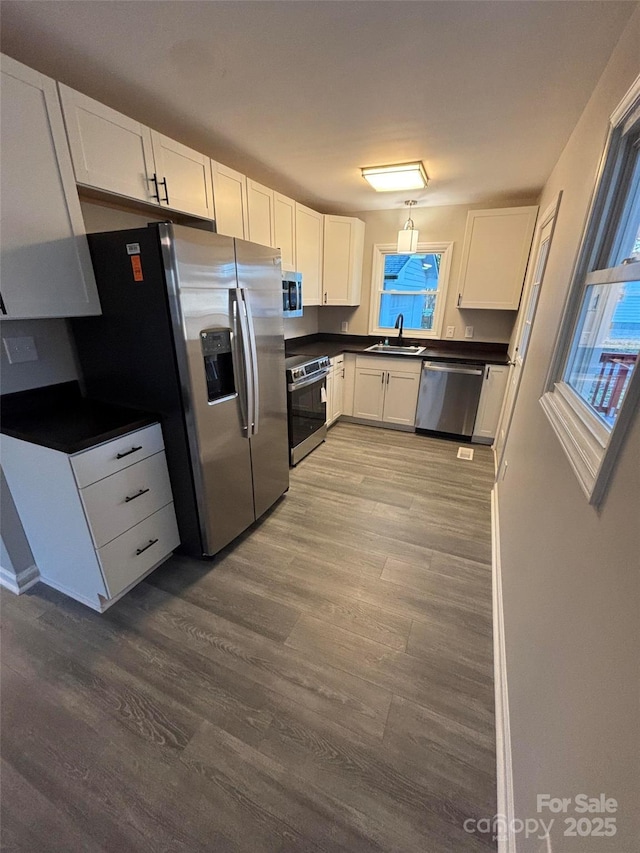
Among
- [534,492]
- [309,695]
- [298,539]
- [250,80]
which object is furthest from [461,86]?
[309,695]

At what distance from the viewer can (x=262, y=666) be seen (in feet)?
4.98

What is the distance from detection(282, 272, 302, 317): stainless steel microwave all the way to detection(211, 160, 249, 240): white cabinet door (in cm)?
55

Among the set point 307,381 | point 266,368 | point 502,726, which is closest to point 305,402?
point 307,381

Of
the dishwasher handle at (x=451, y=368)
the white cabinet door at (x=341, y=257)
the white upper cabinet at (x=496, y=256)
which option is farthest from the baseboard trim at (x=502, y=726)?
the white cabinet door at (x=341, y=257)

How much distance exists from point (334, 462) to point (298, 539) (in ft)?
3.84

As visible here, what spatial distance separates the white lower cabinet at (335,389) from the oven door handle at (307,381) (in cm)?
26

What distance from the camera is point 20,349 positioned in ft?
5.72

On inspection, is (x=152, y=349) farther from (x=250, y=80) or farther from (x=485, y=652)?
(x=485, y=652)

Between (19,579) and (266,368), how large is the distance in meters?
1.84

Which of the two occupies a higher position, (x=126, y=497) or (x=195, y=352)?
(x=195, y=352)

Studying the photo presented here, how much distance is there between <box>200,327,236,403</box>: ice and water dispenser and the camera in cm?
180

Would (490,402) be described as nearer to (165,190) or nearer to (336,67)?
(336,67)

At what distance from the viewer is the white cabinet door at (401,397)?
390cm

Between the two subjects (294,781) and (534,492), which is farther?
(534,492)
